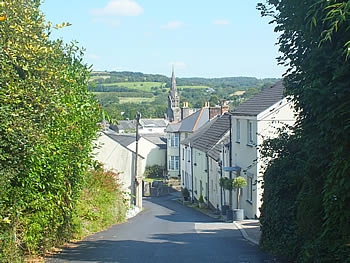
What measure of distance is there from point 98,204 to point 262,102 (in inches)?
429

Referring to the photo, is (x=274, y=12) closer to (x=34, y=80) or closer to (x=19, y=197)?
(x=34, y=80)

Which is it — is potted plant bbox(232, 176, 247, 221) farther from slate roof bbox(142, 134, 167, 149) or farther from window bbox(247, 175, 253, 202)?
slate roof bbox(142, 134, 167, 149)

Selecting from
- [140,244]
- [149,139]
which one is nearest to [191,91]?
[149,139]

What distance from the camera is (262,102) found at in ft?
94.1

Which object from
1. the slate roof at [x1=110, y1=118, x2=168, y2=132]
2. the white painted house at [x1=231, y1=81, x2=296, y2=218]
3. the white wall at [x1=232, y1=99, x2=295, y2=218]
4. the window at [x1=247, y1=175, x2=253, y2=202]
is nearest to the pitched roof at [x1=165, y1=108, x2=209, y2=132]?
the white painted house at [x1=231, y1=81, x2=296, y2=218]

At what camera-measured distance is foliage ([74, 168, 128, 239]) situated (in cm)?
Answer: 1959

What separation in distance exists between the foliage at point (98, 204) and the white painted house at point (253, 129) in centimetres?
655

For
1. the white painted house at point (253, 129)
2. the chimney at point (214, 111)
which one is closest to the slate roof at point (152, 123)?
the chimney at point (214, 111)

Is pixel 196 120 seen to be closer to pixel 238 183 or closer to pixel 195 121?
pixel 195 121

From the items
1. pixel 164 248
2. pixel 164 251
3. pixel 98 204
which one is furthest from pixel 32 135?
pixel 98 204

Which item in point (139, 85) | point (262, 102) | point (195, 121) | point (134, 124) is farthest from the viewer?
point (139, 85)

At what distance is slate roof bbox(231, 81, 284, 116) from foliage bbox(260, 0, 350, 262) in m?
15.5

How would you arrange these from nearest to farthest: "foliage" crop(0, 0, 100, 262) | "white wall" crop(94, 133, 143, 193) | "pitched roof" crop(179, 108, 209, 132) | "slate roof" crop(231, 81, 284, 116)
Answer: "foliage" crop(0, 0, 100, 262)
"slate roof" crop(231, 81, 284, 116)
"white wall" crop(94, 133, 143, 193)
"pitched roof" crop(179, 108, 209, 132)

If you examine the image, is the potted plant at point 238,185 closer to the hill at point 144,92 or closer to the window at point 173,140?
the window at point 173,140
